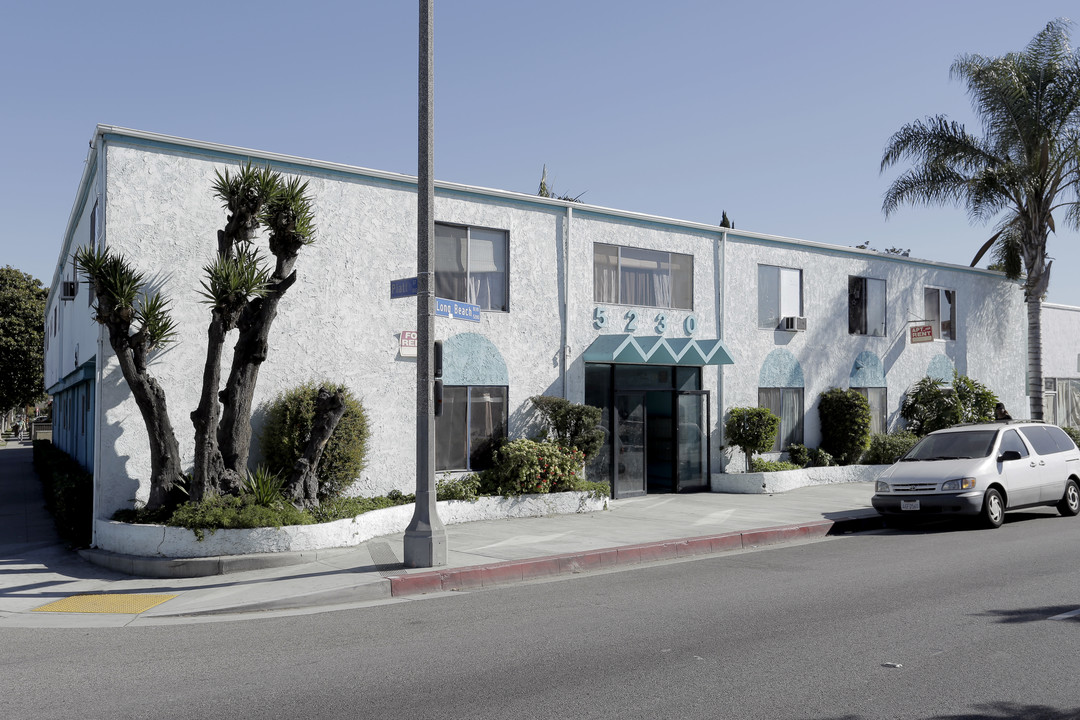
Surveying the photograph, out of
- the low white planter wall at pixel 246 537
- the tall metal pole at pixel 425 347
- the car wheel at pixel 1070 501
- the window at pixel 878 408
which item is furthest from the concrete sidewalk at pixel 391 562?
the window at pixel 878 408

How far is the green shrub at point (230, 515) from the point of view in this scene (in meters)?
10.6

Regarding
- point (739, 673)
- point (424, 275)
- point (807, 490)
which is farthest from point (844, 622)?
point (807, 490)

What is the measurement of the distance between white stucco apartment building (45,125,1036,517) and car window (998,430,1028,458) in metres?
5.47

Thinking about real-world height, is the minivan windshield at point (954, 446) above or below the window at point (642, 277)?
below

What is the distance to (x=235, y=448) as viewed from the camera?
11789 mm

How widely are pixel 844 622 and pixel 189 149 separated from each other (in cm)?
1088

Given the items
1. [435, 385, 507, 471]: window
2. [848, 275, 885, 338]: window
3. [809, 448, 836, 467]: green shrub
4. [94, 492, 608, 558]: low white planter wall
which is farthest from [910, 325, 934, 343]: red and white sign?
[94, 492, 608, 558]: low white planter wall

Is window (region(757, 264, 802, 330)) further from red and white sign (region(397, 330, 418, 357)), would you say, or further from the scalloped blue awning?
red and white sign (region(397, 330, 418, 357))

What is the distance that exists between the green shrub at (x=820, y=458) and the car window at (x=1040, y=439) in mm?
5770

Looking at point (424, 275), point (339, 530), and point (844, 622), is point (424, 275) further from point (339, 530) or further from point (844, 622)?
point (844, 622)

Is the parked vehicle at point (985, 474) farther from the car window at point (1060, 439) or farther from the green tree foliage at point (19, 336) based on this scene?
the green tree foliage at point (19, 336)

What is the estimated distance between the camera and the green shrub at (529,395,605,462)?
15.9m

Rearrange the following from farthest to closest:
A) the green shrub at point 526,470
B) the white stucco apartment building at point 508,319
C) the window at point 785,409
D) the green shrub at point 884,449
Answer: the green shrub at point 884,449
the window at point 785,409
the green shrub at point 526,470
the white stucco apartment building at point 508,319

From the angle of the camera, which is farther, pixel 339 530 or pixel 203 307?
pixel 203 307
